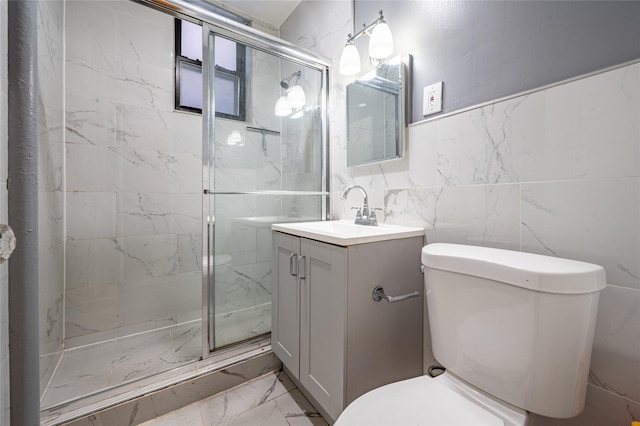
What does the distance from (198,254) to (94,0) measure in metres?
1.83

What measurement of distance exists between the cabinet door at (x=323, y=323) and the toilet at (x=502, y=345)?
264 millimetres

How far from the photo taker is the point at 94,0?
68.9 inches

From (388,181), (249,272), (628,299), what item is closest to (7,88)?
(249,272)

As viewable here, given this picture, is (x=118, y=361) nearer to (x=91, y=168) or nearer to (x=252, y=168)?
(x=91, y=168)

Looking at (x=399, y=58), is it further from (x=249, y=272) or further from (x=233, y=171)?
(x=249, y=272)

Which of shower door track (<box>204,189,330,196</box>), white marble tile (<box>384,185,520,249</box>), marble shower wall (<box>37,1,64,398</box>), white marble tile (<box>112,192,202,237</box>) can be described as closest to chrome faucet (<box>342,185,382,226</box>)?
white marble tile (<box>384,185,520,249</box>)

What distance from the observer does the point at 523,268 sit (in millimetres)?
661

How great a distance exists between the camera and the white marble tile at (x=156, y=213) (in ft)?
6.23

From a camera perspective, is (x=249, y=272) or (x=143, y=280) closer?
(x=249, y=272)

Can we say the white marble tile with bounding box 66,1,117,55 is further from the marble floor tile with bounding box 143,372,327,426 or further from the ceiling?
the marble floor tile with bounding box 143,372,327,426

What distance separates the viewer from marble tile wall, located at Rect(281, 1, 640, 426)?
74cm

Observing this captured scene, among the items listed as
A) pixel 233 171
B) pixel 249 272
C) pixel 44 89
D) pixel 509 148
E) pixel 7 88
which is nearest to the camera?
pixel 7 88

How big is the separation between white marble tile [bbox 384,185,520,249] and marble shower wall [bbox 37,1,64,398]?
163cm

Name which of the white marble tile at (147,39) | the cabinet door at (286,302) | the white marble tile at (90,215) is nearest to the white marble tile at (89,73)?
the white marble tile at (147,39)
